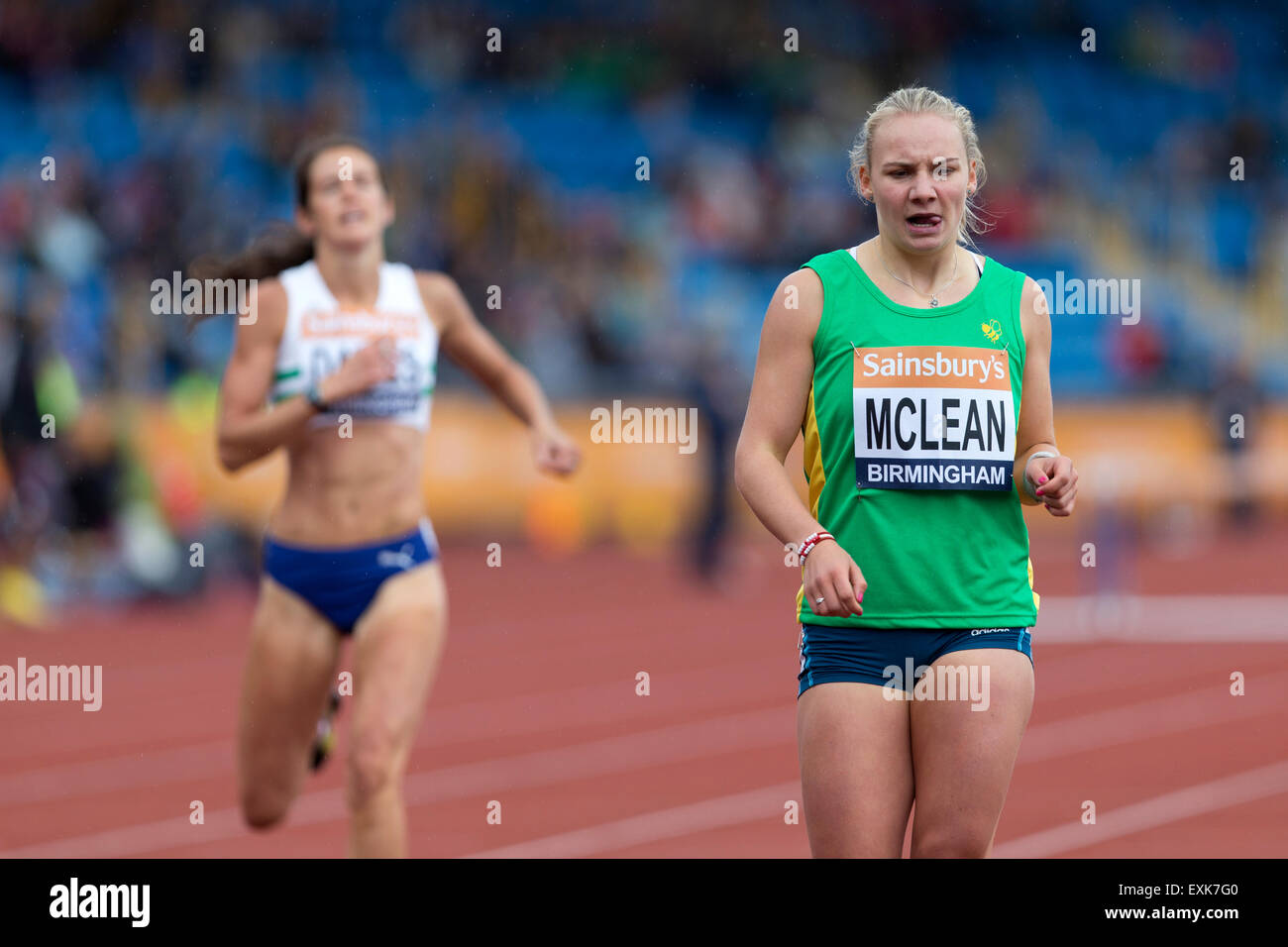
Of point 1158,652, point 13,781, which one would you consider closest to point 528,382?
point 13,781

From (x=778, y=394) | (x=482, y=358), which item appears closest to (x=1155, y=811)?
(x=482, y=358)

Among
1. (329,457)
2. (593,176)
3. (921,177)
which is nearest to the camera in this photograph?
(921,177)

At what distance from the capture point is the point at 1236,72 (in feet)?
91.4

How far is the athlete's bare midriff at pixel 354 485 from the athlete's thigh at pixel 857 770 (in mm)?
2348

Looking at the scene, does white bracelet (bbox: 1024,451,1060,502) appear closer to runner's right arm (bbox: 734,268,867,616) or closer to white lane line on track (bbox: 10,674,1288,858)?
runner's right arm (bbox: 734,268,867,616)

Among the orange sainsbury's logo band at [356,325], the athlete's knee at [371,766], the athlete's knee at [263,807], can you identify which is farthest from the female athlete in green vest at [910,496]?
the athlete's knee at [263,807]

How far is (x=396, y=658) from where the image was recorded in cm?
561

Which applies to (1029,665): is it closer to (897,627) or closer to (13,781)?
(897,627)

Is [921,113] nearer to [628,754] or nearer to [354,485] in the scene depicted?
[354,485]

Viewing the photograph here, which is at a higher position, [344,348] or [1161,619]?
[344,348]

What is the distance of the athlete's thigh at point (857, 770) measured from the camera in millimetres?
3881

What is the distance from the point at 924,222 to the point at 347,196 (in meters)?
2.48

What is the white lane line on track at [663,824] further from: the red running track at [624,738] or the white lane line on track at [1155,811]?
the white lane line on track at [1155,811]
